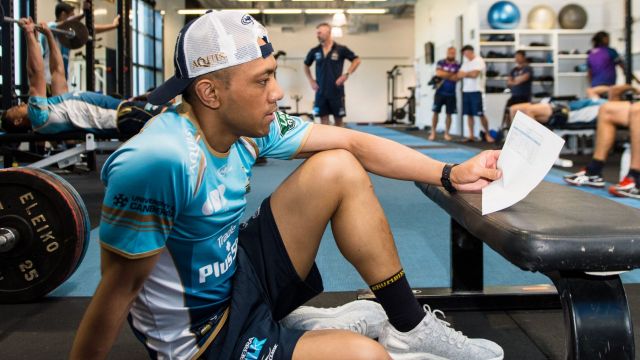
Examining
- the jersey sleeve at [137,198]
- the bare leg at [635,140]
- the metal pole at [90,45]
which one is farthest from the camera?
the metal pole at [90,45]

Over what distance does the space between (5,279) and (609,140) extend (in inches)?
156

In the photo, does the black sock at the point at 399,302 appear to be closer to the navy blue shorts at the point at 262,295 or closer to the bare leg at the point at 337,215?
the bare leg at the point at 337,215

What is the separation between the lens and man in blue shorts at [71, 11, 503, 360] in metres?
0.87

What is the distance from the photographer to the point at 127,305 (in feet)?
2.95

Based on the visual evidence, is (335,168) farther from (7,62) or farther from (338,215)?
(7,62)

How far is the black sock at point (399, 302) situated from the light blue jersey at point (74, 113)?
288 centimetres

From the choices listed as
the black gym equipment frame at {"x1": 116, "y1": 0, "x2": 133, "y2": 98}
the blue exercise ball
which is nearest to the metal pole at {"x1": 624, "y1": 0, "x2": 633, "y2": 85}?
the blue exercise ball

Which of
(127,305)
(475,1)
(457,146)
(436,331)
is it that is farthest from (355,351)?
(475,1)

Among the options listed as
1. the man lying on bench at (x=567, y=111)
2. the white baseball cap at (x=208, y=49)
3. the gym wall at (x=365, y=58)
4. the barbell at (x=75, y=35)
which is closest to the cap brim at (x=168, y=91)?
Answer: the white baseball cap at (x=208, y=49)

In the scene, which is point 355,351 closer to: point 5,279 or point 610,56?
point 5,279

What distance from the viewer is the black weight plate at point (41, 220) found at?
71.3 inches

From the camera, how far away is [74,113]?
3645mm

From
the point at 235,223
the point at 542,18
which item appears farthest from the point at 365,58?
the point at 235,223

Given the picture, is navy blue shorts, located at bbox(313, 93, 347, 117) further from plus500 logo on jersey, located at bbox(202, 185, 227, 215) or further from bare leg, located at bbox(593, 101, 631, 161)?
plus500 logo on jersey, located at bbox(202, 185, 227, 215)
